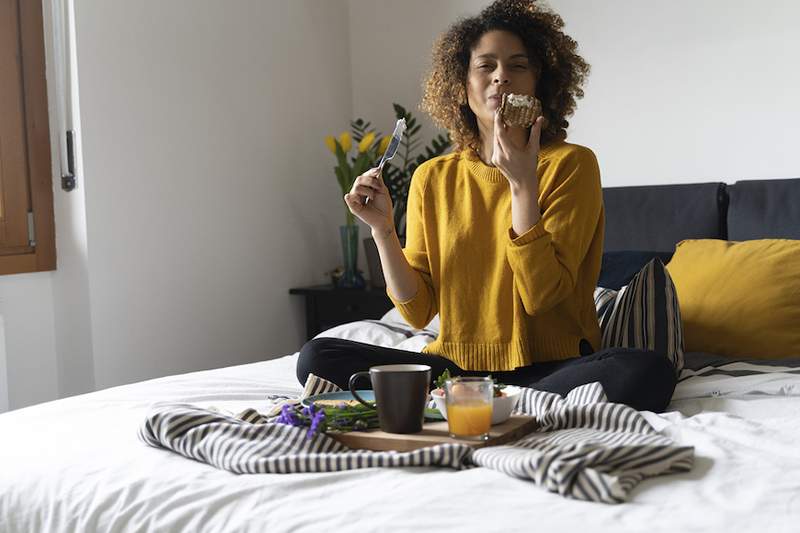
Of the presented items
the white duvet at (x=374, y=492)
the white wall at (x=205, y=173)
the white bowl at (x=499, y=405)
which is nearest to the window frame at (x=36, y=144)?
the white wall at (x=205, y=173)

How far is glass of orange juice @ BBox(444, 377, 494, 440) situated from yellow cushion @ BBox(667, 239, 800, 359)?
1.04 metres

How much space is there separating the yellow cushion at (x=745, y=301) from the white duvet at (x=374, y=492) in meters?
0.46

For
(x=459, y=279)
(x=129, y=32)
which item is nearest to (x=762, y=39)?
(x=459, y=279)

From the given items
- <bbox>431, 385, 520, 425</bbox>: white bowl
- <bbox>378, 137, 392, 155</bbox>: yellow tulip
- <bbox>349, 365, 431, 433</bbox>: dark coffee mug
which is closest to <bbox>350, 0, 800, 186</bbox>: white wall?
<bbox>378, 137, 392, 155</bbox>: yellow tulip

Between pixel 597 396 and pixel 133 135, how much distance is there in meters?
2.06

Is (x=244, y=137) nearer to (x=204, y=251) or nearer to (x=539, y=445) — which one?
(x=204, y=251)

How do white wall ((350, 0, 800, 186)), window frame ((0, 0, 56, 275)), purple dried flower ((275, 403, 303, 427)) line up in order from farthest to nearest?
1. window frame ((0, 0, 56, 275))
2. white wall ((350, 0, 800, 186))
3. purple dried flower ((275, 403, 303, 427))

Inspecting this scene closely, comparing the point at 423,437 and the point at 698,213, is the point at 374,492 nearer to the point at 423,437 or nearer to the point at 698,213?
the point at 423,437

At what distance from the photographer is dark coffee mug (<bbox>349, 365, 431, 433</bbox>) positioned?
1316mm

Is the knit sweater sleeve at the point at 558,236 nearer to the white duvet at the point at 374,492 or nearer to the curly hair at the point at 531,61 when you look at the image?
the curly hair at the point at 531,61

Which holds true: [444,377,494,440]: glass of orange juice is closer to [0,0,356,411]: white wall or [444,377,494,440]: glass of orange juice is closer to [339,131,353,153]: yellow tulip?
[0,0,356,411]: white wall

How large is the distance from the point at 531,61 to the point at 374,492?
1.23 metres

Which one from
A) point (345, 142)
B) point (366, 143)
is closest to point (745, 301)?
point (366, 143)

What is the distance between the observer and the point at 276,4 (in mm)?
3615
